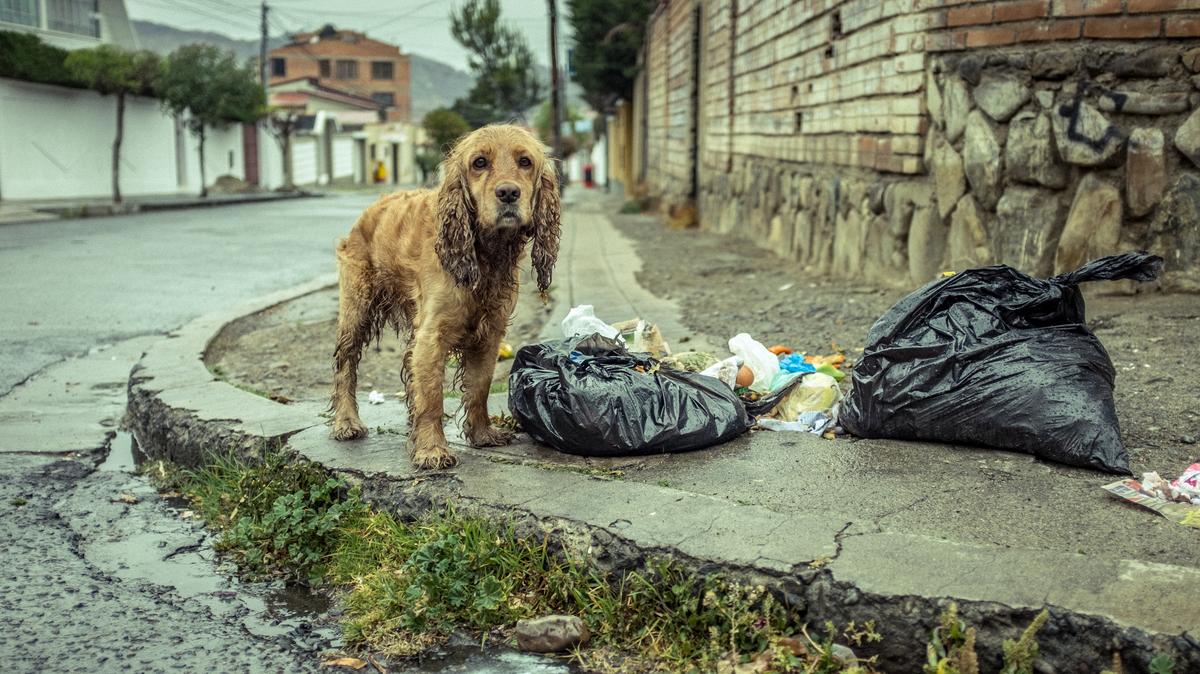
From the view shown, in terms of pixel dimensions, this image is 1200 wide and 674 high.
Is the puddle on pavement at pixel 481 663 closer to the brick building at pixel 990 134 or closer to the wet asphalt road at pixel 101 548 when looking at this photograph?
the wet asphalt road at pixel 101 548

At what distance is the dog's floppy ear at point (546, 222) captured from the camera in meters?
3.80

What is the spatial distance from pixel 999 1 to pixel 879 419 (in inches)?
157

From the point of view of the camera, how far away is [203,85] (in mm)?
33906

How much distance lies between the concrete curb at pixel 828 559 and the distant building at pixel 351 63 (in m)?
92.6

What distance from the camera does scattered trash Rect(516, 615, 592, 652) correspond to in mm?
2977

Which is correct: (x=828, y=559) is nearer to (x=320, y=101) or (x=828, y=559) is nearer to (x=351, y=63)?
(x=320, y=101)

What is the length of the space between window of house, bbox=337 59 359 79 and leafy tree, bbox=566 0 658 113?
214ft

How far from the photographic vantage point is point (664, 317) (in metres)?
7.69

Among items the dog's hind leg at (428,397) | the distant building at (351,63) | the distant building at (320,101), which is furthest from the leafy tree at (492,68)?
the dog's hind leg at (428,397)

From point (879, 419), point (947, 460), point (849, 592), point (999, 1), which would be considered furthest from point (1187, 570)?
point (999, 1)

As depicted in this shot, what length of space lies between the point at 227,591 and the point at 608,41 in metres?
29.4

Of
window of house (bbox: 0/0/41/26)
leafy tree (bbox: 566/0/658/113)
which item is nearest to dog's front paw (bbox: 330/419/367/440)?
leafy tree (bbox: 566/0/658/113)

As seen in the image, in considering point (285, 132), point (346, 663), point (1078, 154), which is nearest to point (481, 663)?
point (346, 663)

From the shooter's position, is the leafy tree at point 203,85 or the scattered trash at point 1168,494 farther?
the leafy tree at point 203,85
